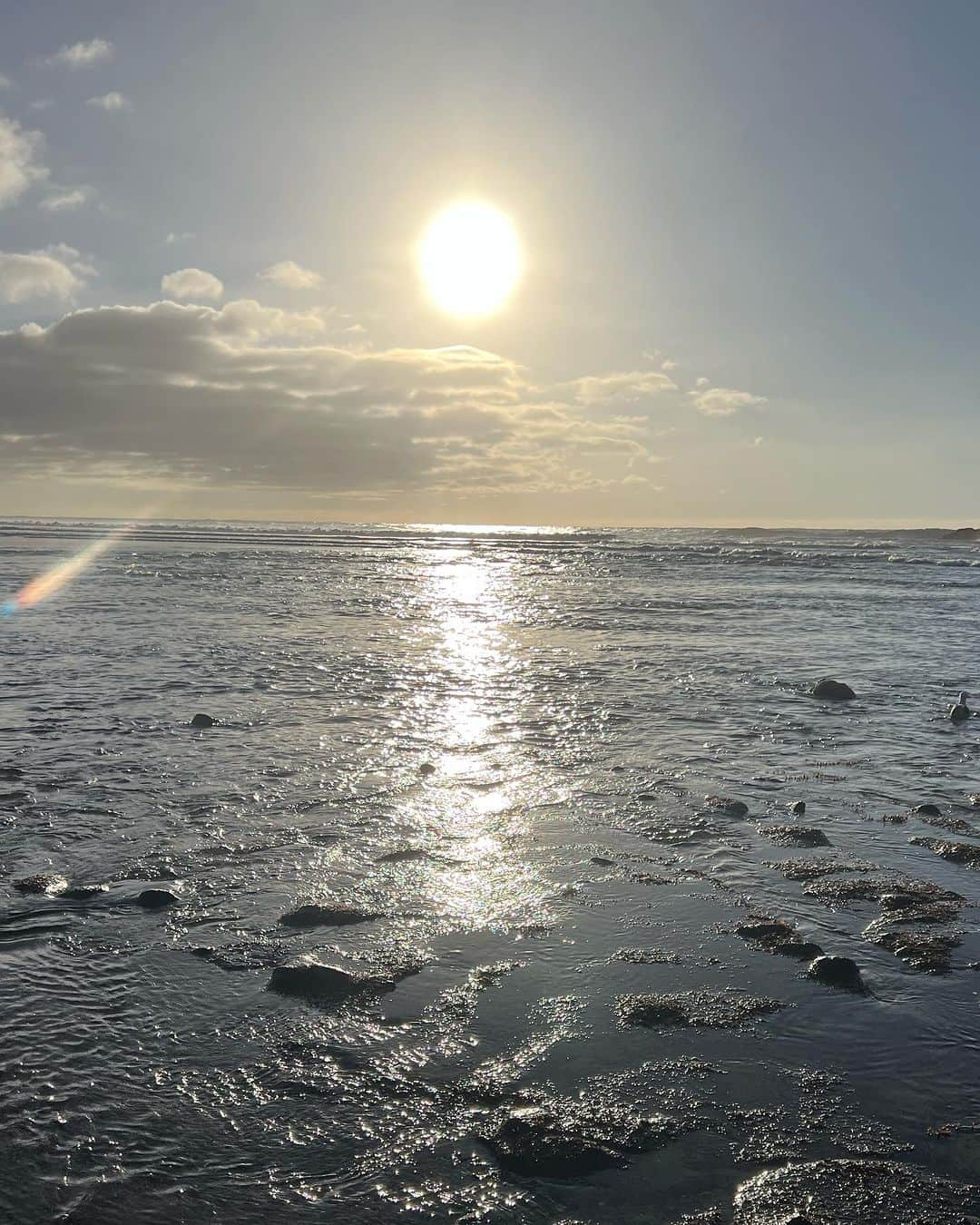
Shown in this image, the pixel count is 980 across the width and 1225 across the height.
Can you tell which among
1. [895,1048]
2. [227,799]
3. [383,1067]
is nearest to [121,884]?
[227,799]

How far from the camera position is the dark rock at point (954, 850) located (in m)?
7.50

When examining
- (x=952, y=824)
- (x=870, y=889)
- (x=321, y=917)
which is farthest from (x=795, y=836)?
(x=321, y=917)

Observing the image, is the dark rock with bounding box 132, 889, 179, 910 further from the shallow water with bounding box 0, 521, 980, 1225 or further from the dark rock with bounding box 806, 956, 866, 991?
the dark rock with bounding box 806, 956, 866, 991

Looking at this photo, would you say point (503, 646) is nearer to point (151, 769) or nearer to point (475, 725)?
point (475, 725)

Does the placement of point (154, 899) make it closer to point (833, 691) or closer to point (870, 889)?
point (870, 889)

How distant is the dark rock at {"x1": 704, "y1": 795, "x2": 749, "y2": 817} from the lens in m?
8.66

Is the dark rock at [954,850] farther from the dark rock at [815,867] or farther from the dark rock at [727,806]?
the dark rock at [727,806]

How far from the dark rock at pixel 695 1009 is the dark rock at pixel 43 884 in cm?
421

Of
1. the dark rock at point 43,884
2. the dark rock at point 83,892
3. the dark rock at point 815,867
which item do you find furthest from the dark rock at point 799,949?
the dark rock at point 43,884

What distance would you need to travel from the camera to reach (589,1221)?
3.56 metres

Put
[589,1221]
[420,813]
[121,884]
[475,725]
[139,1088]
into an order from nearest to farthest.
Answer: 1. [589,1221]
2. [139,1088]
3. [121,884]
4. [420,813]
5. [475,725]

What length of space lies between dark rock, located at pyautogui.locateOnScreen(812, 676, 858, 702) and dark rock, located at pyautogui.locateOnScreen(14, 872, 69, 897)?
11806mm

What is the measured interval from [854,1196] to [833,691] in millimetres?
11636

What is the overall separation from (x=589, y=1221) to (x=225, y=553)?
63903 millimetres
